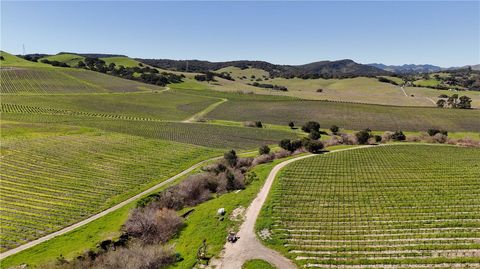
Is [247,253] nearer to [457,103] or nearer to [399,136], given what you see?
[399,136]

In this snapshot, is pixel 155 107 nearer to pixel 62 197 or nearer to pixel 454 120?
pixel 62 197

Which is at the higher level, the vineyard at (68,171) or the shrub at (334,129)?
the shrub at (334,129)

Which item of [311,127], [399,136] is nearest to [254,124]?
[311,127]

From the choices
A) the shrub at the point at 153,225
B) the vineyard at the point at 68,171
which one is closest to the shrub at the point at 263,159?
the vineyard at the point at 68,171

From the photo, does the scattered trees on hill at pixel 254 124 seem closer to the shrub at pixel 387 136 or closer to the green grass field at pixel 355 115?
the green grass field at pixel 355 115

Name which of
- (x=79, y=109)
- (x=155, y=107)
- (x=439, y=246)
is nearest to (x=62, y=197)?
(x=439, y=246)

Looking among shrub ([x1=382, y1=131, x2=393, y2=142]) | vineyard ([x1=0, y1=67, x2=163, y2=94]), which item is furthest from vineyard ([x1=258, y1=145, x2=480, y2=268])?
vineyard ([x1=0, y1=67, x2=163, y2=94])
